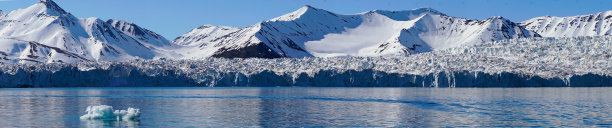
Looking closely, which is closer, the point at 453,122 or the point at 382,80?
the point at 453,122

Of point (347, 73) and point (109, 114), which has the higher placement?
point (347, 73)

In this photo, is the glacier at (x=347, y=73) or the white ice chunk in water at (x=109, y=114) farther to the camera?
the glacier at (x=347, y=73)

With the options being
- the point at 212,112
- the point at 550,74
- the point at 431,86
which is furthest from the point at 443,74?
the point at 212,112

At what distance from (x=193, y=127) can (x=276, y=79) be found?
303 ft

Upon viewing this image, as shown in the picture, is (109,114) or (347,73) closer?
(109,114)

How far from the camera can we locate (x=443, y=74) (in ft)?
380

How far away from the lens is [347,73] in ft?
400

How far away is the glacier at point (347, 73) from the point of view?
119 metres

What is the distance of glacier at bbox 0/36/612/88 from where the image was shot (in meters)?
119

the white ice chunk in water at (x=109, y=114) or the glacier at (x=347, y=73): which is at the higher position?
the glacier at (x=347, y=73)

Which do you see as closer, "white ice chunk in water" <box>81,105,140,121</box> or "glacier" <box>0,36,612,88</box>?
"white ice chunk in water" <box>81,105,140,121</box>

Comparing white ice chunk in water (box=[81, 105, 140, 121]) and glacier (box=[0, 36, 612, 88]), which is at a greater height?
glacier (box=[0, 36, 612, 88])

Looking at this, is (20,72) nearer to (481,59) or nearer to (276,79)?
(276,79)

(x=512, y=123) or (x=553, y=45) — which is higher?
A: (x=553, y=45)
